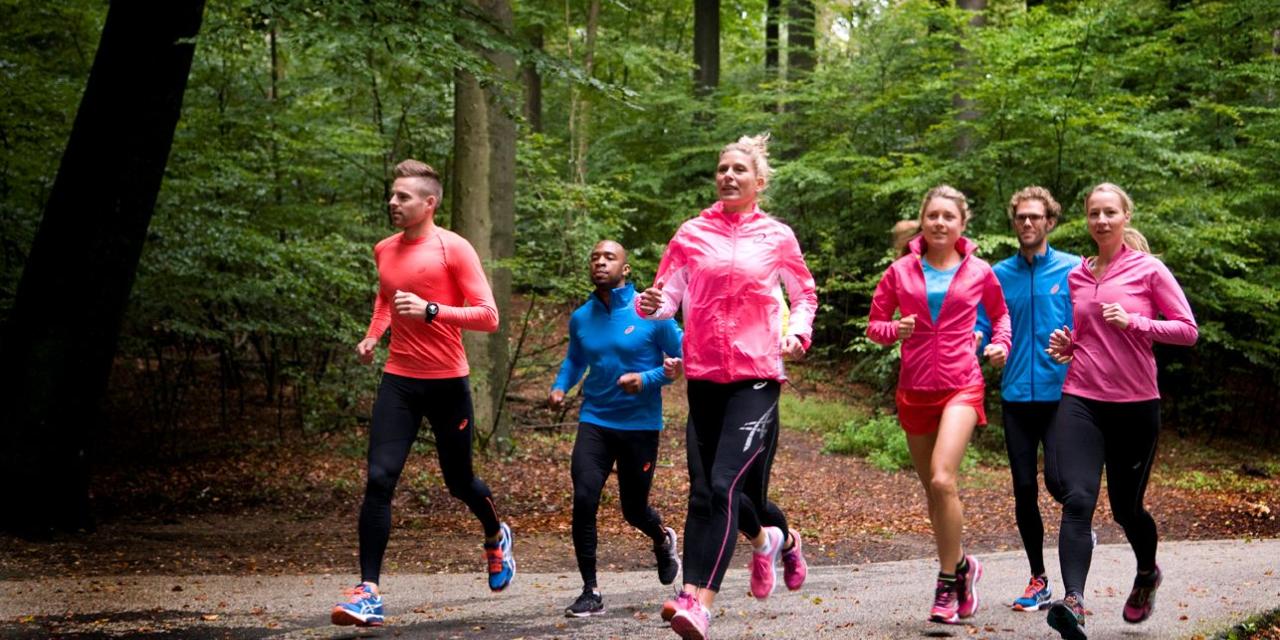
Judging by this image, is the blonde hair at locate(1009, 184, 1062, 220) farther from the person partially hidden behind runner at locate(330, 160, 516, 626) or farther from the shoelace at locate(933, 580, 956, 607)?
the person partially hidden behind runner at locate(330, 160, 516, 626)

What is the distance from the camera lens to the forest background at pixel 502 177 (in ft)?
31.4

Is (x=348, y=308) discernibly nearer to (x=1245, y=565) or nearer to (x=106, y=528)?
(x=106, y=528)

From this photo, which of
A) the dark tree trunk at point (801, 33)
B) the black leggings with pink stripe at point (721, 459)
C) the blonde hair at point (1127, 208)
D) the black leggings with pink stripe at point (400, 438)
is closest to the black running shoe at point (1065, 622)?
the black leggings with pink stripe at point (721, 459)

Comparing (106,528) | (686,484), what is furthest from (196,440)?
(686,484)

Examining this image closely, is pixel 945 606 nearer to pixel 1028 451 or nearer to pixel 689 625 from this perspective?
pixel 1028 451

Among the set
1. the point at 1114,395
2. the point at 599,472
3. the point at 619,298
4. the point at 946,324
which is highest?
the point at 619,298

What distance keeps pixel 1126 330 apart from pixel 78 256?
25.6 ft

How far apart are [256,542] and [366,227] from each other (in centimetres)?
546

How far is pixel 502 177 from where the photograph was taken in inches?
520

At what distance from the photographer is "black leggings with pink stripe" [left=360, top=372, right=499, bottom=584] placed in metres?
5.71

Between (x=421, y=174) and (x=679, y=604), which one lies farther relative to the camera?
(x=421, y=174)

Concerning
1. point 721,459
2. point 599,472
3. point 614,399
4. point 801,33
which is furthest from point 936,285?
point 801,33

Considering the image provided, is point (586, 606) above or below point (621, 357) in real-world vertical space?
below

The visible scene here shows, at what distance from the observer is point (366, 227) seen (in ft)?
46.5
